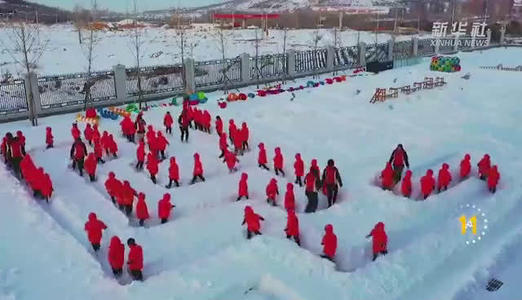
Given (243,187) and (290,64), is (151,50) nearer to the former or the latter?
(290,64)

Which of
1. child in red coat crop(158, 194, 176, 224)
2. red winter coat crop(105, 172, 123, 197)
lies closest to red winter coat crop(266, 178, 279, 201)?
child in red coat crop(158, 194, 176, 224)

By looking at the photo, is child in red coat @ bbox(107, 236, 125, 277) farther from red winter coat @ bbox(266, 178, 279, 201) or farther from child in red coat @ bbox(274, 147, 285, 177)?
child in red coat @ bbox(274, 147, 285, 177)

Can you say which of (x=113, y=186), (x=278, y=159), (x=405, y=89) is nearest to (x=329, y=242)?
(x=278, y=159)

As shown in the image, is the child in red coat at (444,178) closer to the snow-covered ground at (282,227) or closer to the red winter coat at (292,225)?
the snow-covered ground at (282,227)

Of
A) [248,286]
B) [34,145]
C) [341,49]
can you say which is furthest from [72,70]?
[248,286]

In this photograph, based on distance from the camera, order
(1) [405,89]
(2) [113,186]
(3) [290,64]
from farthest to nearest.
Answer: (3) [290,64], (1) [405,89], (2) [113,186]
